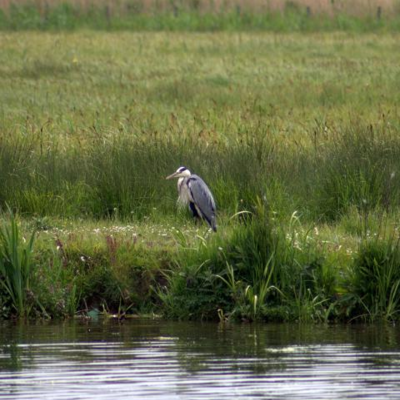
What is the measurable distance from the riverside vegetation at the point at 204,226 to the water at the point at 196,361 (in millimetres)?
336

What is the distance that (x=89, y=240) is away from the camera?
10.9 meters

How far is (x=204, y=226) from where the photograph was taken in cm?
1177

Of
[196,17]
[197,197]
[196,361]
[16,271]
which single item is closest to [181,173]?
[197,197]

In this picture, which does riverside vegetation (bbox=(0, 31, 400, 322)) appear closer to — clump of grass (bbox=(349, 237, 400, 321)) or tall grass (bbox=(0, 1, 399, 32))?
clump of grass (bbox=(349, 237, 400, 321))

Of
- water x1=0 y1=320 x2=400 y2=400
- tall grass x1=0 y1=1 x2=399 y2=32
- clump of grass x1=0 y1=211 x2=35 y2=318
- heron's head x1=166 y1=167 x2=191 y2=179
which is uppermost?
tall grass x1=0 y1=1 x2=399 y2=32

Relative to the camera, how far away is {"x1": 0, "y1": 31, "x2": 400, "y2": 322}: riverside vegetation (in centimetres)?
993

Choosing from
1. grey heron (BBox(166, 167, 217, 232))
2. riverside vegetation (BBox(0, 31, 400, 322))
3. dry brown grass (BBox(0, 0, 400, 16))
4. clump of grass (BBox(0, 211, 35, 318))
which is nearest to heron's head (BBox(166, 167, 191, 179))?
grey heron (BBox(166, 167, 217, 232))

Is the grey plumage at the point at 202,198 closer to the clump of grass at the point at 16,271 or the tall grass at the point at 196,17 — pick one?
the clump of grass at the point at 16,271

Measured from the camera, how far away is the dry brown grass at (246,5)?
34.1m

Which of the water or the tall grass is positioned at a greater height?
the tall grass

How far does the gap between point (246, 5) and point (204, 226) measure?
2350 centimetres

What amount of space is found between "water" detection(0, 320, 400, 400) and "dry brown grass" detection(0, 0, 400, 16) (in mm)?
25092

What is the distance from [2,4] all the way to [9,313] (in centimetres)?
2628

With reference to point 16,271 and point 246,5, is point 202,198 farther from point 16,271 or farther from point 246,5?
point 246,5
